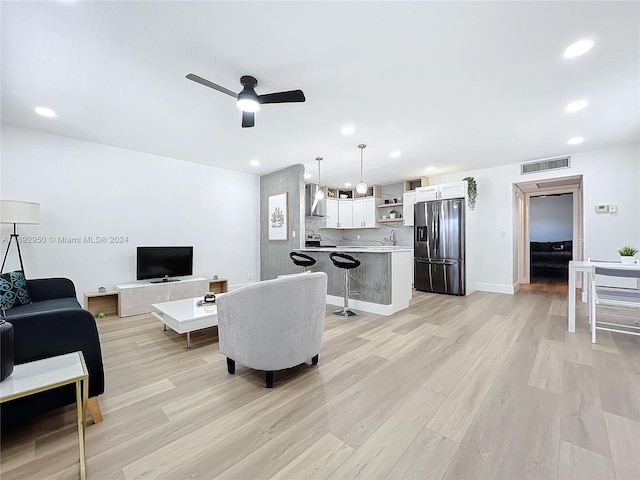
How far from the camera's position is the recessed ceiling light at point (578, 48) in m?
2.07

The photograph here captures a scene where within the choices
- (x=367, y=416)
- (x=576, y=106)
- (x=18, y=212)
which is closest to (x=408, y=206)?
(x=576, y=106)

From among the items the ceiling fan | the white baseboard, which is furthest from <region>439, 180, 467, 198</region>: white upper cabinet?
the ceiling fan

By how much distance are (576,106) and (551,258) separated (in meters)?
6.61

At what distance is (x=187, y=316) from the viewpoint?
9.03 feet

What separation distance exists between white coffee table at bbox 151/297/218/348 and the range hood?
3871 mm

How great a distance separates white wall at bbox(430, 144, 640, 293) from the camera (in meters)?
4.34

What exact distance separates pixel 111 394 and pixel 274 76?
9.46 ft

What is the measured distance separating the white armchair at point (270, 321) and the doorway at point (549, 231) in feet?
18.2

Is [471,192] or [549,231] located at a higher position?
[471,192]

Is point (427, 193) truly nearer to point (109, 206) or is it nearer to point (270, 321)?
point (270, 321)

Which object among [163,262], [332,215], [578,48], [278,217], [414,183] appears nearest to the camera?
[578,48]

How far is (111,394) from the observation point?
1.95 metres

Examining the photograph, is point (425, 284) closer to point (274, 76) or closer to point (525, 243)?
point (525, 243)

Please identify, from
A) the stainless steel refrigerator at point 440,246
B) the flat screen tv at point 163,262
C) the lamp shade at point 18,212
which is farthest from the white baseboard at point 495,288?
the lamp shade at point 18,212
